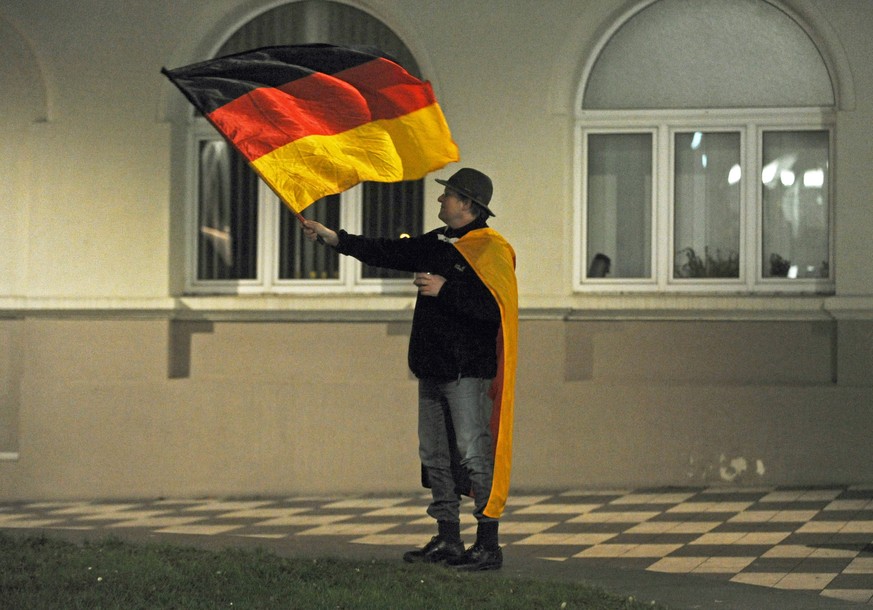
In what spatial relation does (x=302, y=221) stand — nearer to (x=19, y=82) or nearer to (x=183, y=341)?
(x=183, y=341)

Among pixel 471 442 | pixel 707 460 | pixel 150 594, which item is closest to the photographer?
pixel 150 594

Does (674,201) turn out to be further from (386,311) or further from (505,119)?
(386,311)

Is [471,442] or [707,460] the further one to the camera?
[707,460]

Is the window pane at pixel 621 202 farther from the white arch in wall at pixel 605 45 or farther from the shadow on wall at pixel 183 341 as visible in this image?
the shadow on wall at pixel 183 341

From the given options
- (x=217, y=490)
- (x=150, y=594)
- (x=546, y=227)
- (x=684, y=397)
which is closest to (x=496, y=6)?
(x=546, y=227)

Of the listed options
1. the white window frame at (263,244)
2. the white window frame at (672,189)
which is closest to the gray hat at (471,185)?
the white window frame at (672,189)

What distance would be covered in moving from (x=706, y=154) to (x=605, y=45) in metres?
1.17

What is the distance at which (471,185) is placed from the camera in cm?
729

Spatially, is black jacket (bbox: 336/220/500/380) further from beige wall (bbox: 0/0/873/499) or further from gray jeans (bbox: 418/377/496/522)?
beige wall (bbox: 0/0/873/499)

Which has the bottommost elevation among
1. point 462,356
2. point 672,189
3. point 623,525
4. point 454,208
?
point 623,525

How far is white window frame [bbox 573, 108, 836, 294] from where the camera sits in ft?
35.8

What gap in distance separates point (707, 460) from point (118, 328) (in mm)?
4668

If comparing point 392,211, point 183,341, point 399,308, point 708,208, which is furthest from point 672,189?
point 183,341

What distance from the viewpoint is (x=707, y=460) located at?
10.6m
